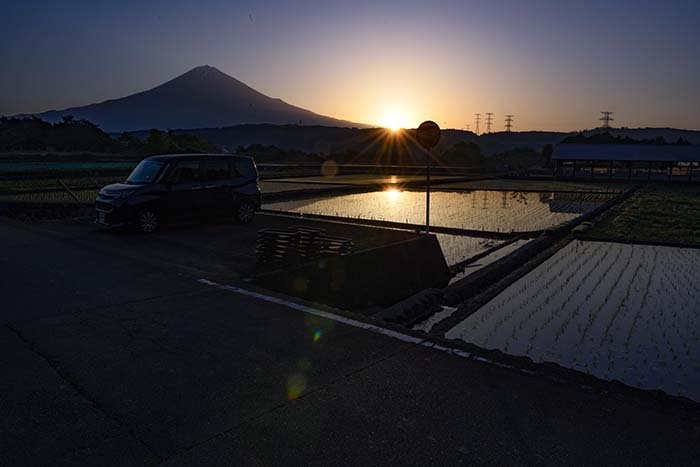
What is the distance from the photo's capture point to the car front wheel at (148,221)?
9742 millimetres

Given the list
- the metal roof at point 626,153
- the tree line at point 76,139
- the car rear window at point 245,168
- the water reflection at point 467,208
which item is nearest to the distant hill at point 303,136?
the tree line at point 76,139

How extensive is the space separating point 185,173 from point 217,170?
89 centimetres

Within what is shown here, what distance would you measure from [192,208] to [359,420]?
859 centimetres

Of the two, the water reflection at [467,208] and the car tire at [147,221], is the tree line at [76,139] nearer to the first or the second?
the water reflection at [467,208]

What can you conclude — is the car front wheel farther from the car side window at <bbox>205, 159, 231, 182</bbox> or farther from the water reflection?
the water reflection

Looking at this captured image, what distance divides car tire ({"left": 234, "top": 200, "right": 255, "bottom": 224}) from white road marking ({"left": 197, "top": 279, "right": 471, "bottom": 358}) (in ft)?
17.6

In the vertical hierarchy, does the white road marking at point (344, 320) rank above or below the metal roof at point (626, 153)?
below

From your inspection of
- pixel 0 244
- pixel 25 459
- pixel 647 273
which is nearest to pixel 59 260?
pixel 0 244

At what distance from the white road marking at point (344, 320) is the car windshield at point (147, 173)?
4.87m

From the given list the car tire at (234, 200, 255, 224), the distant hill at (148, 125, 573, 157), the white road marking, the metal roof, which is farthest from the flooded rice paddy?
the distant hill at (148, 125, 573, 157)

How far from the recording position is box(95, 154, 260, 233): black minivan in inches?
380

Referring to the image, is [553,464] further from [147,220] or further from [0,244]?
[0,244]

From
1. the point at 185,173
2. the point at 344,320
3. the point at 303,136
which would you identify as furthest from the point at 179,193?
the point at 303,136

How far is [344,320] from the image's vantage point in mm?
4824
